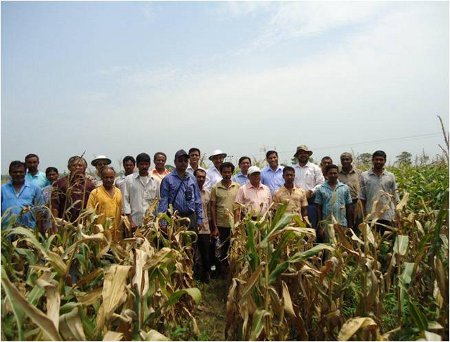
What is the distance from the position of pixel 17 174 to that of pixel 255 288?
2797 mm

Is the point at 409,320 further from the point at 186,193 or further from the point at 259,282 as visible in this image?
the point at 186,193

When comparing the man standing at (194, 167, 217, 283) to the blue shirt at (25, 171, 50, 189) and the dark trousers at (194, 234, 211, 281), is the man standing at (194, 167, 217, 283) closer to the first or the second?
the dark trousers at (194, 234, 211, 281)

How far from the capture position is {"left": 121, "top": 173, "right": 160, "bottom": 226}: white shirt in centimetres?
431

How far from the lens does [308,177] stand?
4938 millimetres

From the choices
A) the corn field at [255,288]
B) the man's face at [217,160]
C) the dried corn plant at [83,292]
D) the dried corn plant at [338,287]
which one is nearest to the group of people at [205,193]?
the man's face at [217,160]

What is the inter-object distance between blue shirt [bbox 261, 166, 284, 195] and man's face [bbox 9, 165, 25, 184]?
9.96ft

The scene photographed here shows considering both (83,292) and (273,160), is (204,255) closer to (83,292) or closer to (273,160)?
(273,160)

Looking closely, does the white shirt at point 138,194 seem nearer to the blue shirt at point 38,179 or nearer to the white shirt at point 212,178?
the white shirt at point 212,178

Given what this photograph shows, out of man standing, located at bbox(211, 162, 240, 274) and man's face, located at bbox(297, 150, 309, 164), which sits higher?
man's face, located at bbox(297, 150, 309, 164)

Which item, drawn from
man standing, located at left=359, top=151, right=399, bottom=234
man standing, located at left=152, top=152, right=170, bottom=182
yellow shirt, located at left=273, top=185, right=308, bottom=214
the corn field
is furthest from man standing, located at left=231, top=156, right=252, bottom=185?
the corn field

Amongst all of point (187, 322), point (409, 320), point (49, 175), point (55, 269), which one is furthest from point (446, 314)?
point (49, 175)

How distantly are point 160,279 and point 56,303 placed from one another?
864mm

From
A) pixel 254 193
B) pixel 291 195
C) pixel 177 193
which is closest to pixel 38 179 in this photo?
pixel 177 193

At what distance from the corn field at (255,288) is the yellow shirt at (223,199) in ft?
4.69
